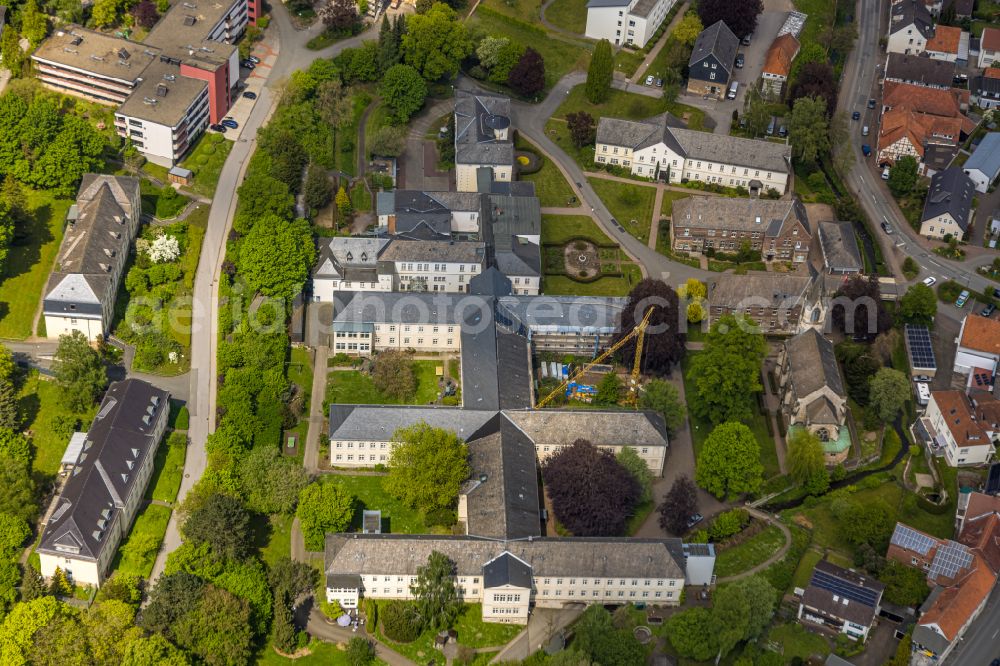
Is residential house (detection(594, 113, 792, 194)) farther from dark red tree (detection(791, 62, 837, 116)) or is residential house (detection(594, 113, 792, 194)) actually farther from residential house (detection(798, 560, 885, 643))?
residential house (detection(798, 560, 885, 643))

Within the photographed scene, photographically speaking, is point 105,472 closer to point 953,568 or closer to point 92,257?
point 92,257

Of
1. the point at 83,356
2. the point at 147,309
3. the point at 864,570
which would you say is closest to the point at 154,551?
the point at 83,356

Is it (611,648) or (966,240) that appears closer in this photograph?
(611,648)

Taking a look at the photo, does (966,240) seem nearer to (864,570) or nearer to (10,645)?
(864,570)

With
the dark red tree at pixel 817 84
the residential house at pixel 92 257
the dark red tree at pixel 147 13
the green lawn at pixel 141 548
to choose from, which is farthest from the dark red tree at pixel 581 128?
the green lawn at pixel 141 548

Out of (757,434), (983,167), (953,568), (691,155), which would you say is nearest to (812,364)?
(757,434)
